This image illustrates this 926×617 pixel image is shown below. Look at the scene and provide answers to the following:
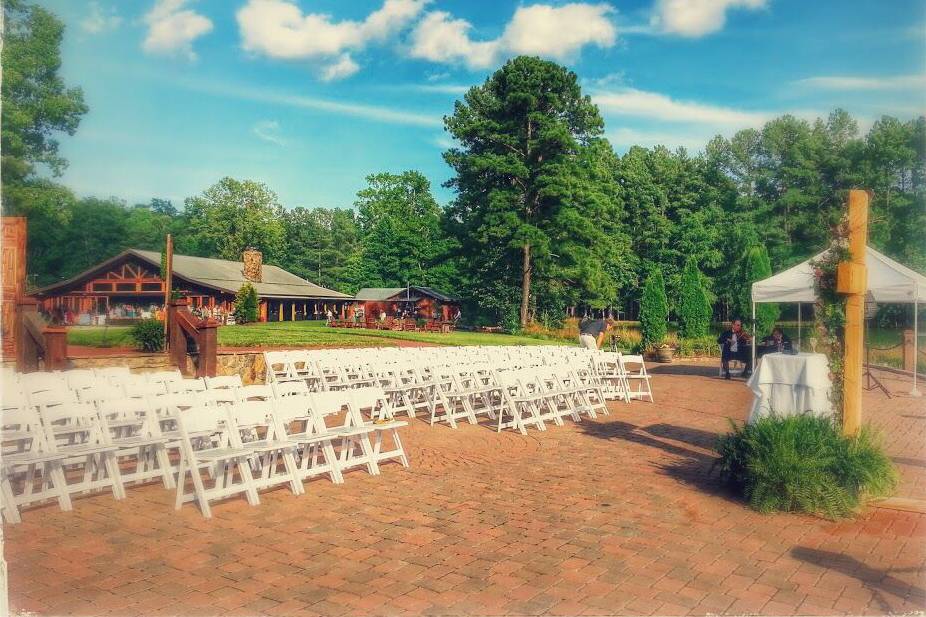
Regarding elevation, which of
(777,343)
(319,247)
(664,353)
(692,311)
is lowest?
(664,353)

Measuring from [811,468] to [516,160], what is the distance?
31915 mm

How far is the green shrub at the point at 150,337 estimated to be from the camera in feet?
51.3

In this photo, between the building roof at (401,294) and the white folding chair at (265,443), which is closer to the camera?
the white folding chair at (265,443)

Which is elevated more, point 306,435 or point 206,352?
point 206,352

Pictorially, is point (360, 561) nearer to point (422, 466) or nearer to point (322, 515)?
Result: point (322, 515)

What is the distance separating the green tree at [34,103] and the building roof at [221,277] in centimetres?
2501

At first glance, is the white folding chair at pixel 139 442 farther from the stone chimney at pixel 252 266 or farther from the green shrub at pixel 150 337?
the stone chimney at pixel 252 266

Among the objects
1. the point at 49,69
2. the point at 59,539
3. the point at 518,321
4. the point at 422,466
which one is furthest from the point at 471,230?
the point at 59,539

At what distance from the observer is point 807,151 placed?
138 feet

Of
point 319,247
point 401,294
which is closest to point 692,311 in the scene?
point 401,294

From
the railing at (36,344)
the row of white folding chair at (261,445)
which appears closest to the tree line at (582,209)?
the railing at (36,344)

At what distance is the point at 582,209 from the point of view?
129 ft

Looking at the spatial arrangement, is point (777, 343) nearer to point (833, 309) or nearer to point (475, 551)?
point (833, 309)

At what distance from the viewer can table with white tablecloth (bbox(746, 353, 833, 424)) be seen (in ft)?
20.6
